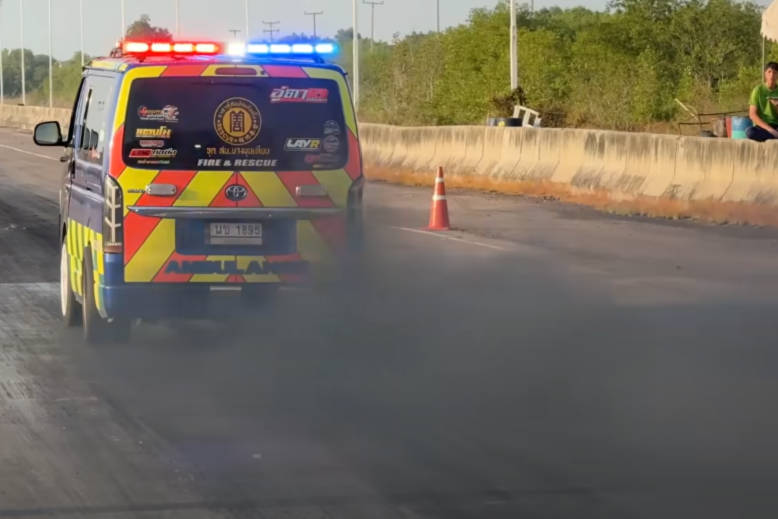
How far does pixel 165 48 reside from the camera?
1167 cm

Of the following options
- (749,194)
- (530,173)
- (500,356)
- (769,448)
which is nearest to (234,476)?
(769,448)

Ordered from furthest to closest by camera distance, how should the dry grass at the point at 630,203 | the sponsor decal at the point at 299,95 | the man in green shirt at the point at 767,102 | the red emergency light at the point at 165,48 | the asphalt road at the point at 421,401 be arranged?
1. the man in green shirt at the point at 767,102
2. the dry grass at the point at 630,203
3. the red emergency light at the point at 165,48
4. the sponsor decal at the point at 299,95
5. the asphalt road at the point at 421,401

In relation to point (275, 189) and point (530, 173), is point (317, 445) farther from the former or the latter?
point (530, 173)

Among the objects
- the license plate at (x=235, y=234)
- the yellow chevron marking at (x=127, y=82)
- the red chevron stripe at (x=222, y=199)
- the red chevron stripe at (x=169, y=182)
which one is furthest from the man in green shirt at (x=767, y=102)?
the yellow chevron marking at (x=127, y=82)

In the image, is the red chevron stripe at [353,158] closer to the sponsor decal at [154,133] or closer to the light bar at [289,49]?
the light bar at [289,49]

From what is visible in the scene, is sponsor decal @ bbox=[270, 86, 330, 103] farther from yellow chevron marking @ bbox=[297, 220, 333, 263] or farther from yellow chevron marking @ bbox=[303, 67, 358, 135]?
yellow chevron marking @ bbox=[297, 220, 333, 263]

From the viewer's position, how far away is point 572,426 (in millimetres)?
8672

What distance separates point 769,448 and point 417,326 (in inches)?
199

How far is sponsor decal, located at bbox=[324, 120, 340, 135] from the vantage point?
38.1 ft

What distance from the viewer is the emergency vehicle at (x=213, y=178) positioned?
37.0 ft

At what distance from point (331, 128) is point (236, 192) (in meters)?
0.80

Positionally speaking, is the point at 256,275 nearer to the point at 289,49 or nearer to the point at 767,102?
the point at 289,49

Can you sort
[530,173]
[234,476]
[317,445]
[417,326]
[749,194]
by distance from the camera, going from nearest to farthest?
[234,476], [317,445], [417,326], [749,194], [530,173]

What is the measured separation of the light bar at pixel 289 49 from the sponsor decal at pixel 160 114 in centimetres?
85
